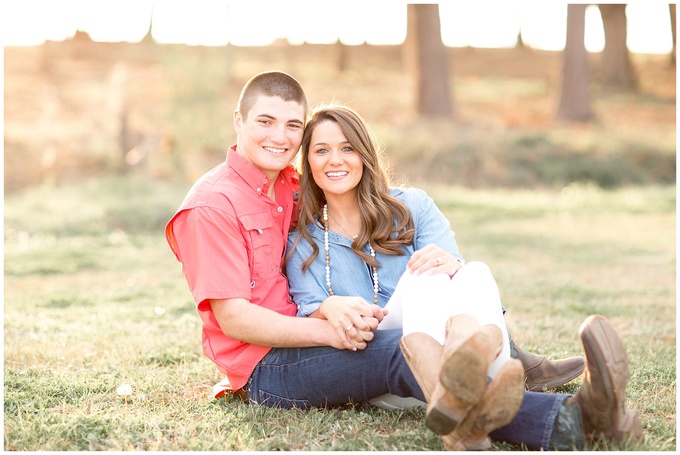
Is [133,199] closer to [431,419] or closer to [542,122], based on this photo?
[431,419]

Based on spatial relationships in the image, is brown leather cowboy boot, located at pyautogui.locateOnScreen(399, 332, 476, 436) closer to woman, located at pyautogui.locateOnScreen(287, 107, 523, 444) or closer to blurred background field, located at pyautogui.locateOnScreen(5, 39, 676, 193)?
woman, located at pyautogui.locateOnScreen(287, 107, 523, 444)

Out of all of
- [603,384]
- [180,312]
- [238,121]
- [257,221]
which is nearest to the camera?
[603,384]

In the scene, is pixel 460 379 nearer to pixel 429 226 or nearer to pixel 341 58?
pixel 429 226

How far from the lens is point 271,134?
134 inches

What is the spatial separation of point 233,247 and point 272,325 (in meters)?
0.36

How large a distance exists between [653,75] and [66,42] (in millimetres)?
20769

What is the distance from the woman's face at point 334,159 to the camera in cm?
346

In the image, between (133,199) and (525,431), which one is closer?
(525,431)

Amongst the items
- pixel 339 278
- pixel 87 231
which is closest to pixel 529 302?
pixel 339 278

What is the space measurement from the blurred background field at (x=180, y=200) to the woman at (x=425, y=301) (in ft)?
1.26

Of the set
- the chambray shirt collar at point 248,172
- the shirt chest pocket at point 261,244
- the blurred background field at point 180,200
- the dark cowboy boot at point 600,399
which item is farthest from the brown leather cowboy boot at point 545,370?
the chambray shirt collar at point 248,172

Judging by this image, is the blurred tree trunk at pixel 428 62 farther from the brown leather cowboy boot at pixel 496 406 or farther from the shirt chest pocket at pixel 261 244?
the brown leather cowboy boot at pixel 496 406

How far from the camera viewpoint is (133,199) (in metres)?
11.8

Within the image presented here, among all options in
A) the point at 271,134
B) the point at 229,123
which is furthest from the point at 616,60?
the point at 271,134
